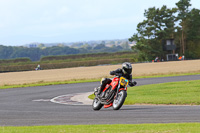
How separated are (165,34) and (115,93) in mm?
87530

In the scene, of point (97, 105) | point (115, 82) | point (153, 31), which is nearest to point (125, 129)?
point (115, 82)

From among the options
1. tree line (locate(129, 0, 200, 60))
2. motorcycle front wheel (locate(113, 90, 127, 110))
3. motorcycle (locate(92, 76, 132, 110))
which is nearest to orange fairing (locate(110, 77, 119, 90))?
motorcycle (locate(92, 76, 132, 110))

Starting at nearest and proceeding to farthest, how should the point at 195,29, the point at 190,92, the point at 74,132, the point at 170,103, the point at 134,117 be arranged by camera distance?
the point at 74,132 → the point at 134,117 → the point at 170,103 → the point at 190,92 → the point at 195,29

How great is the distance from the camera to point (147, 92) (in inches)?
1010

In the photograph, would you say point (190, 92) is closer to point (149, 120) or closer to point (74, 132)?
point (149, 120)

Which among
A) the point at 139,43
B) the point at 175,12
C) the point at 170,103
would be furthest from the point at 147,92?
the point at 175,12

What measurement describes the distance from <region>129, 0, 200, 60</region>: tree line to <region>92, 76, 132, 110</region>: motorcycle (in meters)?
83.5

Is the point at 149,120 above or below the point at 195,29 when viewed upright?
below

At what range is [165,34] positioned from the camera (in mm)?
102438

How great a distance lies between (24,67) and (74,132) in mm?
103379

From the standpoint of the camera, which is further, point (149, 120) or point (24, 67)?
point (24, 67)

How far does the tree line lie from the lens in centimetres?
10112

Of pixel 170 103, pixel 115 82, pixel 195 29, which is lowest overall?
pixel 170 103

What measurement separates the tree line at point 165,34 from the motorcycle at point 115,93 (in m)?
83.5
